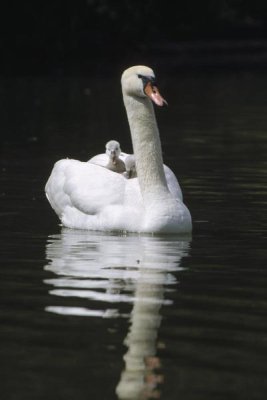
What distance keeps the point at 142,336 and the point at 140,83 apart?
195 inches

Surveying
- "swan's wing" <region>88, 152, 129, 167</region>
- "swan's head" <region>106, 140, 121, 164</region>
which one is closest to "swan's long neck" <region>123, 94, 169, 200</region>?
"swan's head" <region>106, 140, 121, 164</region>

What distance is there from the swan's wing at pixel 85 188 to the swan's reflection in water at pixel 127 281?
0.86 feet

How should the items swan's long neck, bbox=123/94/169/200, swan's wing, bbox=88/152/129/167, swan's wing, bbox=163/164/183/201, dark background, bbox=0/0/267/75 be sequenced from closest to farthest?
swan's long neck, bbox=123/94/169/200 → swan's wing, bbox=163/164/183/201 → swan's wing, bbox=88/152/129/167 → dark background, bbox=0/0/267/75

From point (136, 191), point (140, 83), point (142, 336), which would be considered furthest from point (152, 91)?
point (142, 336)

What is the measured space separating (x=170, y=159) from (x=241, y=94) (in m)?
17.8

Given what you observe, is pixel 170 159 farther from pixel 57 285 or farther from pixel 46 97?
pixel 46 97

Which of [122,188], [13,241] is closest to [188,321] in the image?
[13,241]

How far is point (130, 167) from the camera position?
13555mm

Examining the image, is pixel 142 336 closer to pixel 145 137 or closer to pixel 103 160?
pixel 145 137

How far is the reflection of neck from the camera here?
6723mm

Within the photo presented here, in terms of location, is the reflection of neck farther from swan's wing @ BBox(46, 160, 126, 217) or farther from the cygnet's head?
the cygnet's head

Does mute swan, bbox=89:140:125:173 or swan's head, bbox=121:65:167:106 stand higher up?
swan's head, bbox=121:65:167:106

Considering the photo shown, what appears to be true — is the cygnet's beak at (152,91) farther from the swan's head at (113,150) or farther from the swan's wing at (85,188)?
the swan's head at (113,150)

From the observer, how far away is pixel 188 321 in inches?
324
